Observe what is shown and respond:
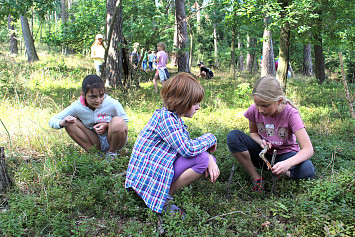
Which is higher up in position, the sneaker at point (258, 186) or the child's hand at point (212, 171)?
the child's hand at point (212, 171)

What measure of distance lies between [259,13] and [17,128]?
5.81 m

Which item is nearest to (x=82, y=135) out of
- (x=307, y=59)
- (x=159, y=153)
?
(x=159, y=153)

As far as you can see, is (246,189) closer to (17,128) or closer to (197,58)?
(17,128)

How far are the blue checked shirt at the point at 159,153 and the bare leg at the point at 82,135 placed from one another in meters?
1.22

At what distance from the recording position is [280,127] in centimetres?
315

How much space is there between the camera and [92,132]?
3818 millimetres

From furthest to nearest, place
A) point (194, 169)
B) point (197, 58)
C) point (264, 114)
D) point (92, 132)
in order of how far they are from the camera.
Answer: point (197, 58)
point (92, 132)
point (264, 114)
point (194, 169)

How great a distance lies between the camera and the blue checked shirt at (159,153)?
2553 millimetres

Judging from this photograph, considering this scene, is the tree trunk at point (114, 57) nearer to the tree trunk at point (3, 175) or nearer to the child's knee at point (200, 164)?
the tree trunk at point (3, 175)

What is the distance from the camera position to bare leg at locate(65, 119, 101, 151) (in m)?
3.58

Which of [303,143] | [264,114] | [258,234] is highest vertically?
[264,114]

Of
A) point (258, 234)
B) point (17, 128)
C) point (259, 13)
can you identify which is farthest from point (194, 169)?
point (259, 13)

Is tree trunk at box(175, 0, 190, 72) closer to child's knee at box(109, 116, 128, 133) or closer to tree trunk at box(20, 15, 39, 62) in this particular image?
tree trunk at box(20, 15, 39, 62)

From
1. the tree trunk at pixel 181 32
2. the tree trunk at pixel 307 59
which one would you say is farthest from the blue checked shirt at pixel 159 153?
the tree trunk at pixel 307 59
